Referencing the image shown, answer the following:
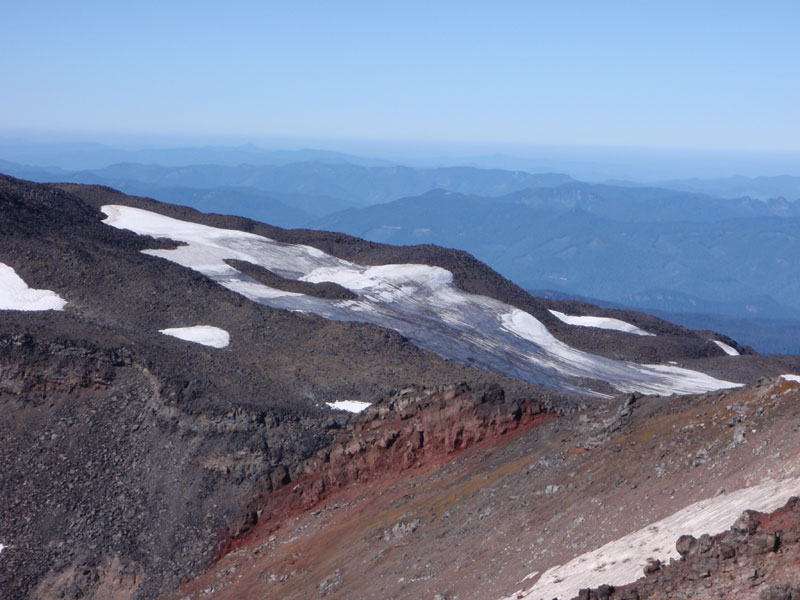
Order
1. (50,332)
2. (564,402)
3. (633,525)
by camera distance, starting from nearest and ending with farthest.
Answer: (633,525) → (50,332) → (564,402)

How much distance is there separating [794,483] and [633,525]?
2.07 metres

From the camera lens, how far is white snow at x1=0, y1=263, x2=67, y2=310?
82.3 feet

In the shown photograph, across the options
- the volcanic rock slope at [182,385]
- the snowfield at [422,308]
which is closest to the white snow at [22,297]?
the volcanic rock slope at [182,385]

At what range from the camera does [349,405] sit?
22078 millimetres

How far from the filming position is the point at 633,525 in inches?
400

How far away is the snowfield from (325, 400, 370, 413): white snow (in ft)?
29.2

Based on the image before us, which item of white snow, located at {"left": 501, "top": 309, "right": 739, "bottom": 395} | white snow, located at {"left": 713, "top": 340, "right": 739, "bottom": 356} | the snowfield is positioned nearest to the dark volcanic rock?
the snowfield

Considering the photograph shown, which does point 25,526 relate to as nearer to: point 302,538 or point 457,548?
point 302,538

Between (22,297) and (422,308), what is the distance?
18.5 meters

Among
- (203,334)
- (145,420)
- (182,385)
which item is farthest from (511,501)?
(203,334)

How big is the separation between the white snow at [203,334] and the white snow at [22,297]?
12.1 ft

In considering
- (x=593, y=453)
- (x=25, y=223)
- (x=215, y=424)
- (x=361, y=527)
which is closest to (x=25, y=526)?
(x=215, y=424)

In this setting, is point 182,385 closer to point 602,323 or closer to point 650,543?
point 650,543

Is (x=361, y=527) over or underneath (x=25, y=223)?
underneath
